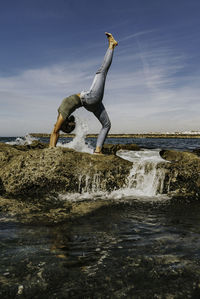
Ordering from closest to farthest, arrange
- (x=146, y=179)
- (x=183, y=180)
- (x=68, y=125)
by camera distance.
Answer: (x=183, y=180) → (x=146, y=179) → (x=68, y=125)

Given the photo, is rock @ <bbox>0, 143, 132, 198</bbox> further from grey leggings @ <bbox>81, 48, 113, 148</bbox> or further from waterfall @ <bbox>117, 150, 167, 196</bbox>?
grey leggings @ <bbox>81, 48, 113, 148</bbox>

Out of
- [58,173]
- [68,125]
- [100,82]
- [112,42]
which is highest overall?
Answer: [112,42]

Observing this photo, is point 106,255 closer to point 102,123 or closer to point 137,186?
point 137,186

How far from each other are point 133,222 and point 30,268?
194 cm

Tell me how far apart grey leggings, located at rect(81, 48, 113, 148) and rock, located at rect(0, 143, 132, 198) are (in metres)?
0.98

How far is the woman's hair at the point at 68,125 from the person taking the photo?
254 inches

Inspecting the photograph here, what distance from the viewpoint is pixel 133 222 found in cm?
398

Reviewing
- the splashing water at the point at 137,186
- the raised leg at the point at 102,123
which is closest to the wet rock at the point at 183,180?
the splashing water at the point at 137,186

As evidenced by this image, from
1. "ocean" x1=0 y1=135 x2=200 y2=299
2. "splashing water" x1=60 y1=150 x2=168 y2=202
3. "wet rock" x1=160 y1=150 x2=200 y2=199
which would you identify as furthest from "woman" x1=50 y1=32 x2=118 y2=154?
"ocean" x1=0 y1=135 x2=200 y2=299

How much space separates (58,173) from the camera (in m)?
5.79

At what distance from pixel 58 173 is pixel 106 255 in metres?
3.23

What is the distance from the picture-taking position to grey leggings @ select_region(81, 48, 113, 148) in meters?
6.38

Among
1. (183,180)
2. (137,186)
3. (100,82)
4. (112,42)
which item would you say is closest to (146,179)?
(137,186)

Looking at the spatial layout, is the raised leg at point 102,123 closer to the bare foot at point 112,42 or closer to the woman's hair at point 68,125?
the woman's hair at point 68,125
